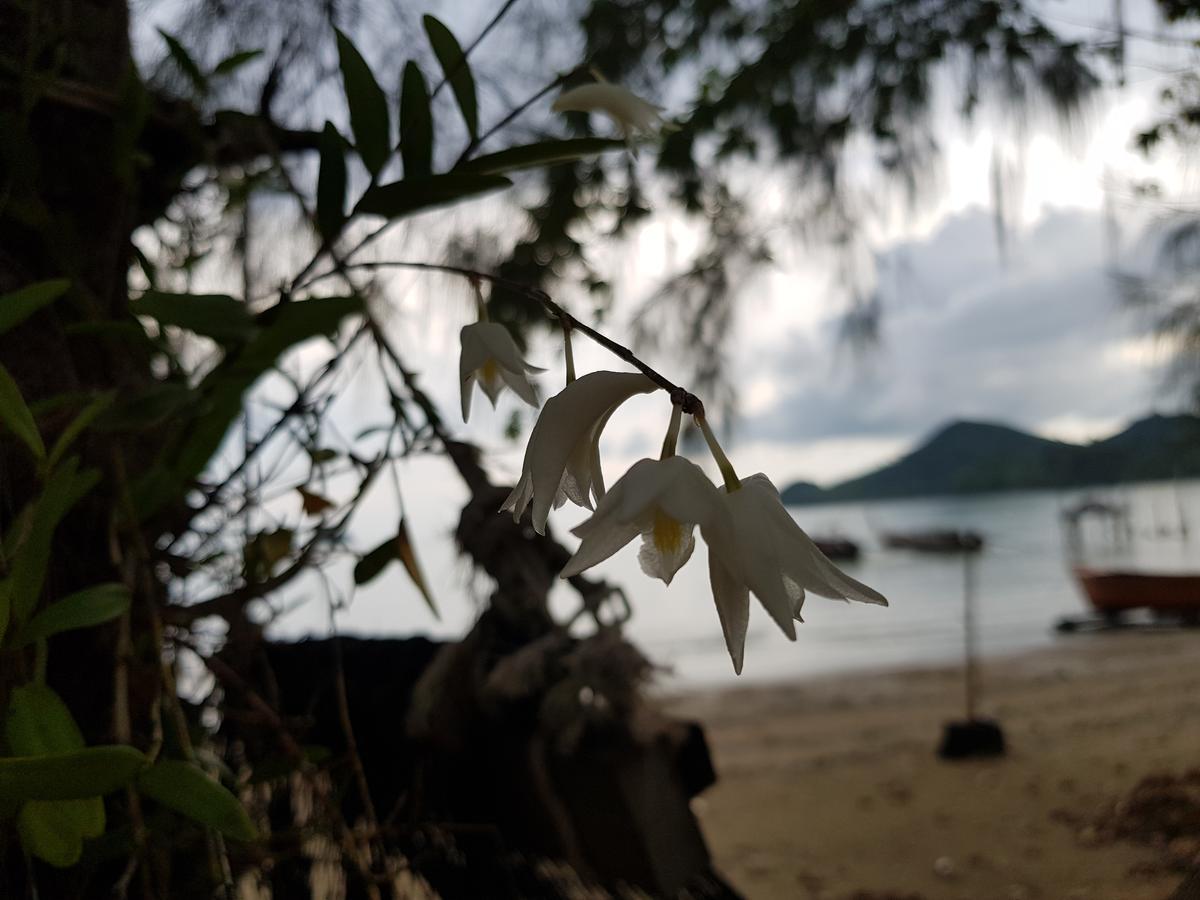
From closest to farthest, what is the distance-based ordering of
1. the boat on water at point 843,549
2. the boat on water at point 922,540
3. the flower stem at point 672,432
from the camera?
the flower stem at point 672,432
the boat on water at point 843,549
the boat on water at point 922,540

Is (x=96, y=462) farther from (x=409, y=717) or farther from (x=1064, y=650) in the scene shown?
(x=1064, y=650)

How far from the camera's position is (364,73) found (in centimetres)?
41

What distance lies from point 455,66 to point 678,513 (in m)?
0.31

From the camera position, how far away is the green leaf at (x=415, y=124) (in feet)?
1.35

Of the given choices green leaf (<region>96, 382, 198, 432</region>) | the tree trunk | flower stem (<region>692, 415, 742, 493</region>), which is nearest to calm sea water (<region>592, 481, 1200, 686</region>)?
the tree trunk

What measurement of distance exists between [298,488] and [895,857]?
167 cm

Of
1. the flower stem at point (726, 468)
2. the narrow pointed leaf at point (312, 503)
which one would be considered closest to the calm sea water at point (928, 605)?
the narrow pointed leaf at point (312, 503)

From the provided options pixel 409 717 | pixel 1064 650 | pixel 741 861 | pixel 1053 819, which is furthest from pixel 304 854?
pixel 1064 650

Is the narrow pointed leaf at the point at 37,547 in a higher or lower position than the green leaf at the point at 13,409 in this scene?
lower

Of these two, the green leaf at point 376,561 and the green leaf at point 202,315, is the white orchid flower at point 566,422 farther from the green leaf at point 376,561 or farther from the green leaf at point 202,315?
the green leaf at point 376,561

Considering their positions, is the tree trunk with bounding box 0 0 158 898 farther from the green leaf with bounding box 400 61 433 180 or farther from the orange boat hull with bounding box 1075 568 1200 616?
the orange boat hull with bounding box 1075 568 1200 616

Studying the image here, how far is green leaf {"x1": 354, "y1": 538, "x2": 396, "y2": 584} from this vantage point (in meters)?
0.54

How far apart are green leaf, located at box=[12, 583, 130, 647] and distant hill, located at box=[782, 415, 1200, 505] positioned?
0.30 metres

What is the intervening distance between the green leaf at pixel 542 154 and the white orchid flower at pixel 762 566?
0.21m
